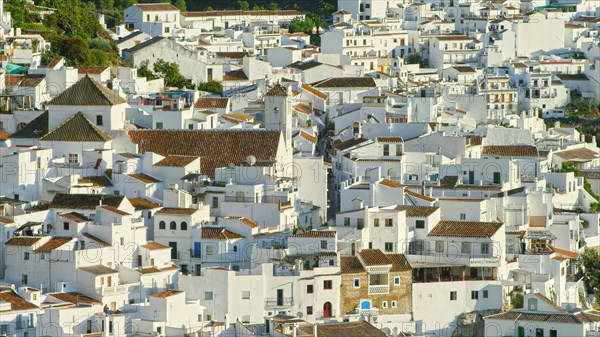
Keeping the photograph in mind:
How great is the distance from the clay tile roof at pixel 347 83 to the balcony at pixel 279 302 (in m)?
22.7

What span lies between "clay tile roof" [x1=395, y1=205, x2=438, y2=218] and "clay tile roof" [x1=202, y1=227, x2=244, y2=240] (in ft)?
14.6

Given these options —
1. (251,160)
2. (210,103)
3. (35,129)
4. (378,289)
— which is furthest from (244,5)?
(378,289)

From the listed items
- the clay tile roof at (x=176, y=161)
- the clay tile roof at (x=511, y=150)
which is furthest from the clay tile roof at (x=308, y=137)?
the clay tile roof at (x=176, y=161)

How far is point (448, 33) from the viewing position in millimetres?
87250

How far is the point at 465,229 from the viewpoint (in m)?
48.4

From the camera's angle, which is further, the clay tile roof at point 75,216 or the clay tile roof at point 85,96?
the clay tile roof at point 85,96

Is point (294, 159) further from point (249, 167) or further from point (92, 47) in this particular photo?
point (92, 47)

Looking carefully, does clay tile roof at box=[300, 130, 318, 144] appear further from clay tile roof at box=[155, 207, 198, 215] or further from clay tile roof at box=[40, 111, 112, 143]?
clay tile roof at box=[155, 207, 198, 215]

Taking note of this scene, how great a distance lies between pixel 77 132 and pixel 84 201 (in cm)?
526

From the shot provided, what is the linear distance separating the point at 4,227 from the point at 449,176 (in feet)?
46.0

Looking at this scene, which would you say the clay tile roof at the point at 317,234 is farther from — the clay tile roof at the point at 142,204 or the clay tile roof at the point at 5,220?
the clay tile roof at the point at 5,220

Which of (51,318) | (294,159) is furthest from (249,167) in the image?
(51,318)

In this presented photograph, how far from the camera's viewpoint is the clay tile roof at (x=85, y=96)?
53594 mm

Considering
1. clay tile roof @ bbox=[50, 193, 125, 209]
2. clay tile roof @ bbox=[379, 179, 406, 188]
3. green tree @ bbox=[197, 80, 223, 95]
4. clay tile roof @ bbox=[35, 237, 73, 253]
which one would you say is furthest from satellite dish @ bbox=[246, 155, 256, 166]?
green tree @ bbox=[197, 80, 223, 95]
